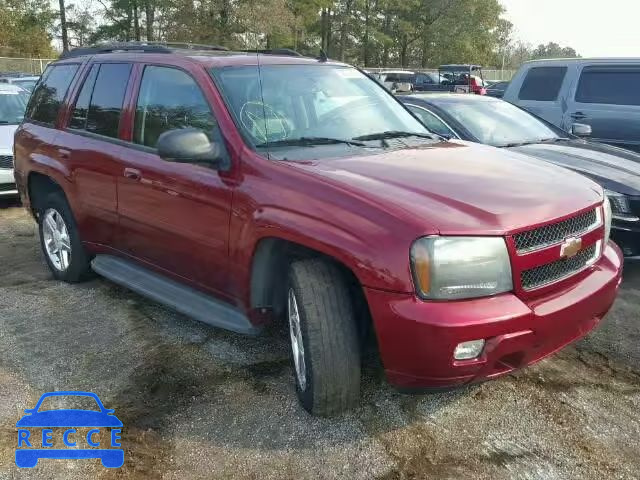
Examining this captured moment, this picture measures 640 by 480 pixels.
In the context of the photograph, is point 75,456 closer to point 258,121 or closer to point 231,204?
point 231,204

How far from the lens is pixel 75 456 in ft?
9.39

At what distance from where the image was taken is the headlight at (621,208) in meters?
4.91

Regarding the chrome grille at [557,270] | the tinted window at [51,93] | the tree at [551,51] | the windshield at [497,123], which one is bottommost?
the chrome grille at [557,270]

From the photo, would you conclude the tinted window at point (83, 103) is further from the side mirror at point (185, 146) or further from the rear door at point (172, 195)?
the side mirror at point (185, 146)

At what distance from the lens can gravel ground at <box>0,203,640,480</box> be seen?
2.77 meters

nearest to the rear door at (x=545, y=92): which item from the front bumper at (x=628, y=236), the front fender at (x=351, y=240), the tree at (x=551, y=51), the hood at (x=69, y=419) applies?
the front bumper at (x=628, y=236)

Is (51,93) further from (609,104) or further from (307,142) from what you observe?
(609,104)

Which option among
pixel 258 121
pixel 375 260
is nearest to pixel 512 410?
pixel 375 260

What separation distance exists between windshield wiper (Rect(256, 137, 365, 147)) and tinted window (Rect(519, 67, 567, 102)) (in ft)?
19.1

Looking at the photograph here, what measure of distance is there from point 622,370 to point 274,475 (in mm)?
2175

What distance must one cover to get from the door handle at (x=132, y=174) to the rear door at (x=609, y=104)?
20.3 ft

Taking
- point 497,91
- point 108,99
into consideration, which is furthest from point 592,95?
point 497,91

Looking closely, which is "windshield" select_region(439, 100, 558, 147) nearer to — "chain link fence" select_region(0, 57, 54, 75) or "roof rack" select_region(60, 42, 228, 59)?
"roof rack" select_region(60, 42, 228, 59)

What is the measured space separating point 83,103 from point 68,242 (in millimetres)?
1122
